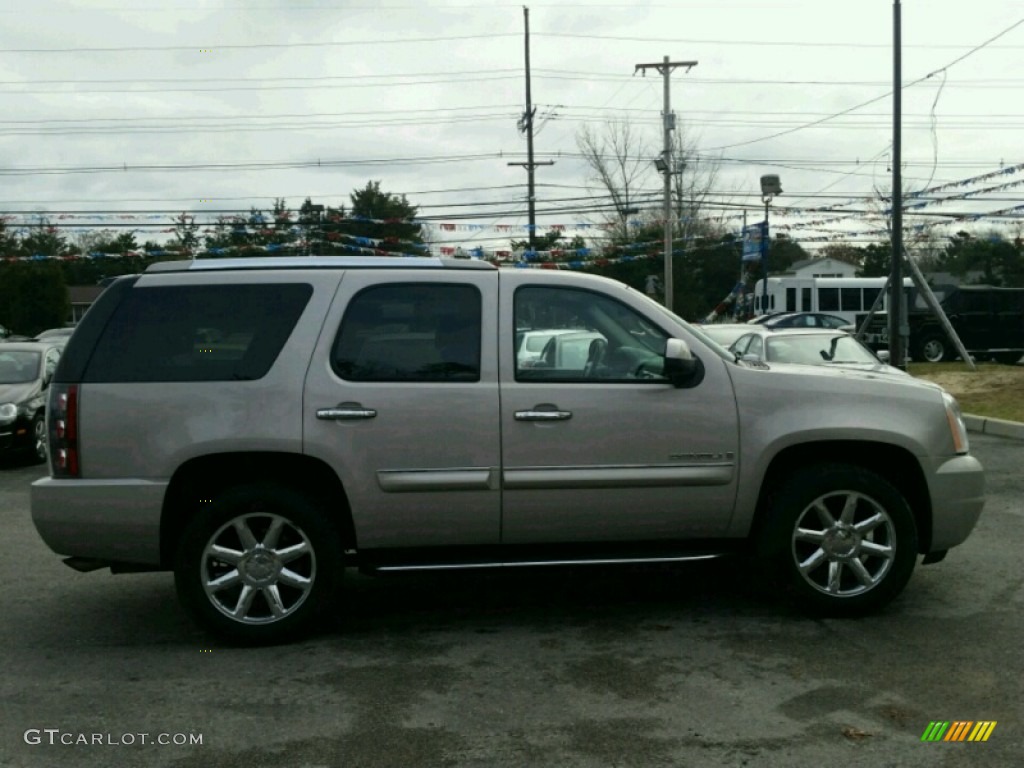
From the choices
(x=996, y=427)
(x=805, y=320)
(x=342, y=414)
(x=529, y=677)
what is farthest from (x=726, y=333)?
(x=805, y=320)

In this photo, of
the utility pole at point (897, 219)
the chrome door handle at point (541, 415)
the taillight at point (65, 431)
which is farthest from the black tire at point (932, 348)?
the taillight at point (65, 431)

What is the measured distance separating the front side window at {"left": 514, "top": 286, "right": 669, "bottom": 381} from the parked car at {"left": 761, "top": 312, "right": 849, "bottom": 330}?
3081cm

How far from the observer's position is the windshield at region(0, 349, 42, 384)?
537 inches

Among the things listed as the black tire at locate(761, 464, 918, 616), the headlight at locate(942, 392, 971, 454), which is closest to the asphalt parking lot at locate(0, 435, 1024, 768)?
the black tire at locate(761, 464, 918, 616)

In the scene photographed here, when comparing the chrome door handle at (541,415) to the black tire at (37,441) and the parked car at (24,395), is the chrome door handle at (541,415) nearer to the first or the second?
the parked car at (24,395)

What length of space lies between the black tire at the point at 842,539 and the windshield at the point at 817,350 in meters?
7.84

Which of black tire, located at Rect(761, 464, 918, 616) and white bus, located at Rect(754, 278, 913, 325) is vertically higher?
white bus, located at Rect(754, 278, 913, 325)

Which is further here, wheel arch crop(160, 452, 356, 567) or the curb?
the curb

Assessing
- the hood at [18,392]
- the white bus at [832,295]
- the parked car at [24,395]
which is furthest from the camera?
the white bus at [832,295]

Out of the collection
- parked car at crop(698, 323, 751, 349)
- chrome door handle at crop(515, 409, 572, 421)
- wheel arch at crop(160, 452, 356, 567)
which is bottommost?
wheel arch at crop(160, 452, 356, 567)

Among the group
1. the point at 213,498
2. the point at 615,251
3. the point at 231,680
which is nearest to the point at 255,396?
the point at 213,498

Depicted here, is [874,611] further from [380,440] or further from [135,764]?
[135,764]

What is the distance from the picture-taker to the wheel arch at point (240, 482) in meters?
5.45

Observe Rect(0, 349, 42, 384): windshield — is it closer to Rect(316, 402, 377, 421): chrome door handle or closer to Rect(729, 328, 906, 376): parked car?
Rect(729, 328, 906, 376): parked car
